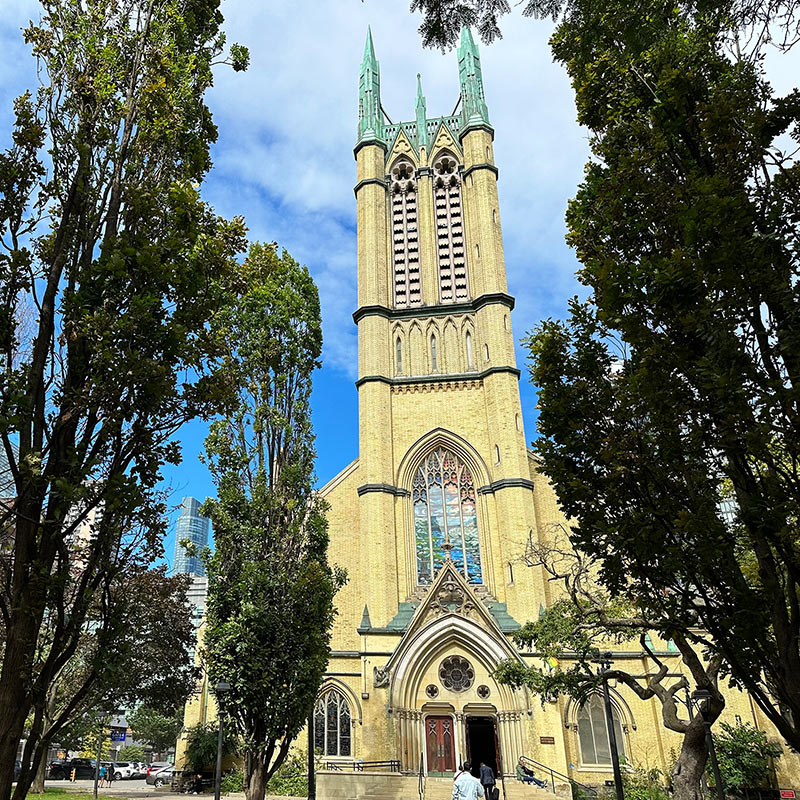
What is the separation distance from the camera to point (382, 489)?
2708cm

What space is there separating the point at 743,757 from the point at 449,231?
24.0m

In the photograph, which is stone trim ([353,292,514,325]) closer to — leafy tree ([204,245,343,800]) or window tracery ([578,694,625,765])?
leafy tree ([204,245,343,800])

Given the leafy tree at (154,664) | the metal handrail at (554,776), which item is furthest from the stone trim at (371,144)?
the metal handrail at (554,776)

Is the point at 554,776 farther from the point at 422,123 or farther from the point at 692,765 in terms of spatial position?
the point at 422,123

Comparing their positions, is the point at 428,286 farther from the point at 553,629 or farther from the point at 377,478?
the point at 553,629

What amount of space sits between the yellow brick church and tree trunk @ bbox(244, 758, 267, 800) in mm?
8160

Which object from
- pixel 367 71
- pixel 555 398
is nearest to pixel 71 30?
pixel 555 398

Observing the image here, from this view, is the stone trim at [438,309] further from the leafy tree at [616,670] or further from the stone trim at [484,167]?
the leafy tree at [616,670]

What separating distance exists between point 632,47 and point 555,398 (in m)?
3.71

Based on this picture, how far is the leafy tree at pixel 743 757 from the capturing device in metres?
20.9

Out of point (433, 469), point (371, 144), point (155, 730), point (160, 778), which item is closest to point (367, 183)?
point (371, 144)

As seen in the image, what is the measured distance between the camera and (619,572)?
20.3 feet

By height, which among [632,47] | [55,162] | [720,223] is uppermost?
[632,47]

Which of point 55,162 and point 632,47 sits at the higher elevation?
point 632,47
